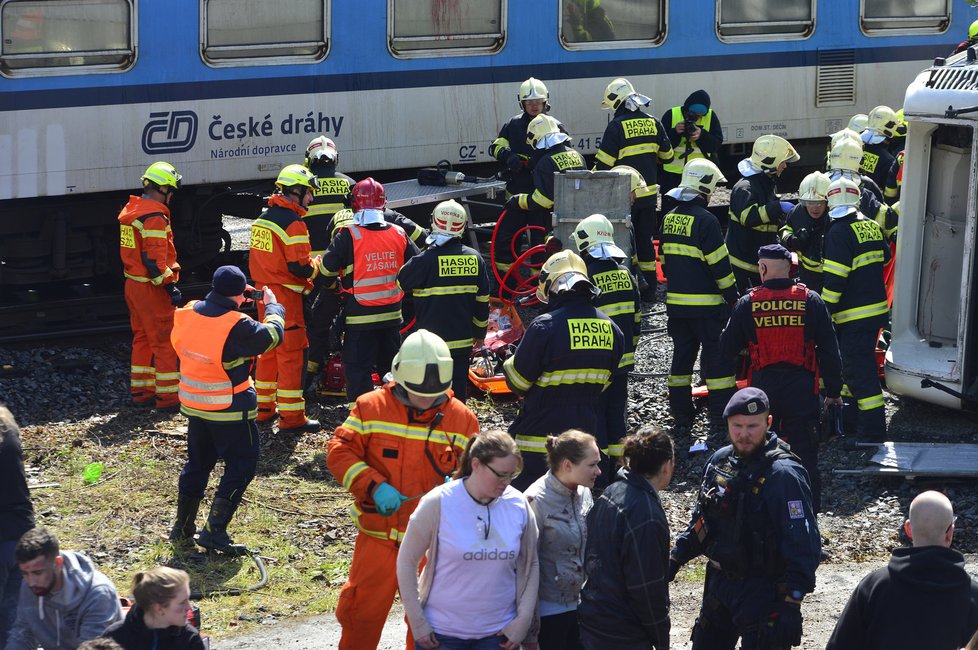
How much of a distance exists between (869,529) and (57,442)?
537cm

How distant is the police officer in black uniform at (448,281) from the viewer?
8369mm

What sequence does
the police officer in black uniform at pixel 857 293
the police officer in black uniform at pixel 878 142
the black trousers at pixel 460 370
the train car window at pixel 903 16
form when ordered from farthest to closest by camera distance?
the train car window at pixel 903 16 < the police officer in black uniform at pixel 878 142 < the black trousers at pixel 460 370 < the police officer in black uniform at pixel 857 293

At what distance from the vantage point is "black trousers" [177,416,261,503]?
725 centimetres

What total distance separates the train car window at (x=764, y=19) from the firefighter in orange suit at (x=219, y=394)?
Answer: 25.2 ft

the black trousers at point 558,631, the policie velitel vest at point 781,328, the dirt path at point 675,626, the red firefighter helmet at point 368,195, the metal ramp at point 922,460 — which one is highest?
the red firefighter helmet at point 368,195

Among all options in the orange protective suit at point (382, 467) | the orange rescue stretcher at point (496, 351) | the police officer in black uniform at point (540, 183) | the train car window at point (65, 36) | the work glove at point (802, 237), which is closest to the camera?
the orange protective suit at point (382, 467)

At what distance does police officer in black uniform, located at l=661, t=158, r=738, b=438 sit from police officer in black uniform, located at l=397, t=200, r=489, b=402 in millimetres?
1436

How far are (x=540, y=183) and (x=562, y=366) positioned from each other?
4.76 meters

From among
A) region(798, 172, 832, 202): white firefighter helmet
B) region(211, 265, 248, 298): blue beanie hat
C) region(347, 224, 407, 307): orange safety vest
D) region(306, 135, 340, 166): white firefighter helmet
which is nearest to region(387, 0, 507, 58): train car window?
region(306, 135, 340, 166): white firefighter helmet

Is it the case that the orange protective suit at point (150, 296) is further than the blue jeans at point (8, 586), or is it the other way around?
the orange protective suit at point (150, 296)

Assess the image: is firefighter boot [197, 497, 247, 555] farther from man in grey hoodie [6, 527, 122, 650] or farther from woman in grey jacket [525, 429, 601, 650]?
woman in grey jacket [525, 429, 601, 650]

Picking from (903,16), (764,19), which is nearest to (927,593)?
(764,19)

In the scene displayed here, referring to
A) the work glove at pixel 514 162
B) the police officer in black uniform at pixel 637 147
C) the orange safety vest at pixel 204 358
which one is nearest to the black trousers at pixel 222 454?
the orange safety vest at pixel 204 358

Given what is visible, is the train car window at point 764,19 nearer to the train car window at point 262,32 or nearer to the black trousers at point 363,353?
the train car window at point 262,32
